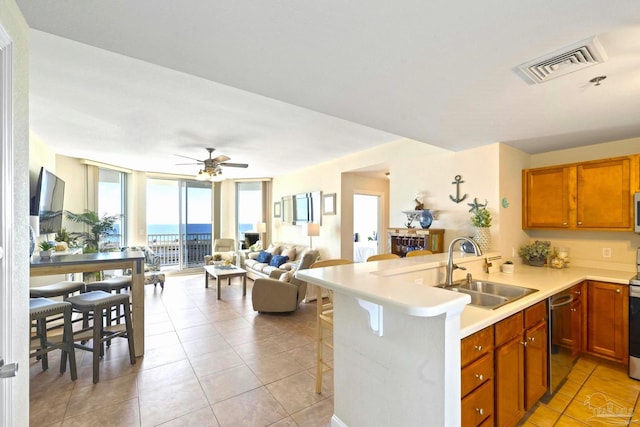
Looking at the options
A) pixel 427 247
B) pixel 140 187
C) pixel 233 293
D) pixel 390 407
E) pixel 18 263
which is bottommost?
pixel 233 293

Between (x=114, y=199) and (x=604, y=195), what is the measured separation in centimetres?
894

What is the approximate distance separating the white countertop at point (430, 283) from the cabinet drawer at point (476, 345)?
0.05m

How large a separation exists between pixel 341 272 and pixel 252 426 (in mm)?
Answer: 1288

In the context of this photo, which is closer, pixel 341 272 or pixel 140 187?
pixel 341 272

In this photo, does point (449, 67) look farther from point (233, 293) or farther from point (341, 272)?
point (233, 293)

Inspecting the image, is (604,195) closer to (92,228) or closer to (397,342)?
(397,342)

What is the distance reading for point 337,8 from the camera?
46.6 inches

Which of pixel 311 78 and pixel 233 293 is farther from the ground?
pixel 311 78

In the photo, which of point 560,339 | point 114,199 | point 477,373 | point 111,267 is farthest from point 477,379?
point 114,199

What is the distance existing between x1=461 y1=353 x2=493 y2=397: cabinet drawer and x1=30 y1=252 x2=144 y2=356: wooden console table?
303cm

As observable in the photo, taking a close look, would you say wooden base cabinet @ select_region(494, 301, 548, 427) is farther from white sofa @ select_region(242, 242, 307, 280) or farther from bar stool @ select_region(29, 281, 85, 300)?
white sofa @ select_region(242, 242, 307, 280)

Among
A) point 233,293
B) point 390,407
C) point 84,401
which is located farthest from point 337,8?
point 233,293

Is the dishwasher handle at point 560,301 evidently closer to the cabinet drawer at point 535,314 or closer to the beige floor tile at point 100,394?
the cabinet drawer at point 535,314

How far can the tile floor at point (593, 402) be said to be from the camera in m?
1.97
